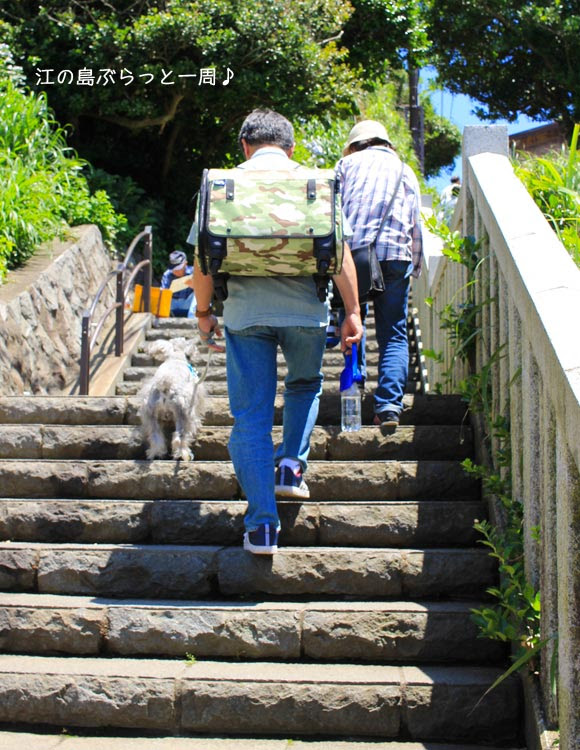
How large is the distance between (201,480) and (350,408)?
0.86 metres

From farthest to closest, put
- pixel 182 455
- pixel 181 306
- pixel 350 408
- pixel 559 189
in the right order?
pixel 181 306, pixel 350 408, pixel 182 455, pixel 559 189

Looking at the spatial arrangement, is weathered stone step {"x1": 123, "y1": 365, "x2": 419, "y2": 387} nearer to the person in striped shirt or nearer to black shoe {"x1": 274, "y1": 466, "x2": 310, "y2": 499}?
the person in striped shirt

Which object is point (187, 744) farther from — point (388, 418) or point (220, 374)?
point (220, 374)

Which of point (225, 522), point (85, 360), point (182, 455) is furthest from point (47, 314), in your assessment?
point (225, 522)

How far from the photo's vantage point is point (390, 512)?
4.08m

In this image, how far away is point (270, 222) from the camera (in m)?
3.64

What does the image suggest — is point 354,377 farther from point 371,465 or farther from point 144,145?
point 144,145

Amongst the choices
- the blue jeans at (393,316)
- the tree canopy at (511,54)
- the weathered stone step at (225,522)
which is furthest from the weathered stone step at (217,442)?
the tree canopy at (511,54)

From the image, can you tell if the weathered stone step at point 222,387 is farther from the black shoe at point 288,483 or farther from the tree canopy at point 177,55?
the tree canopy at point 177,55

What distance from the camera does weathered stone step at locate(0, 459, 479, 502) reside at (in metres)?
4.38

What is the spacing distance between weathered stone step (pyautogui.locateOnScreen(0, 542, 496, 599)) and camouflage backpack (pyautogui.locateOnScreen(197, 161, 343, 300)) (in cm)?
112

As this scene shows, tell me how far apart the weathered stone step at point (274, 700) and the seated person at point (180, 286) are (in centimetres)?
741

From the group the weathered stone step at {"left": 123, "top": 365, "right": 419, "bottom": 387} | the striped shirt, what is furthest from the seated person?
the striped shirt

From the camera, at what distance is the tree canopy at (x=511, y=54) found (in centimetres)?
1664
